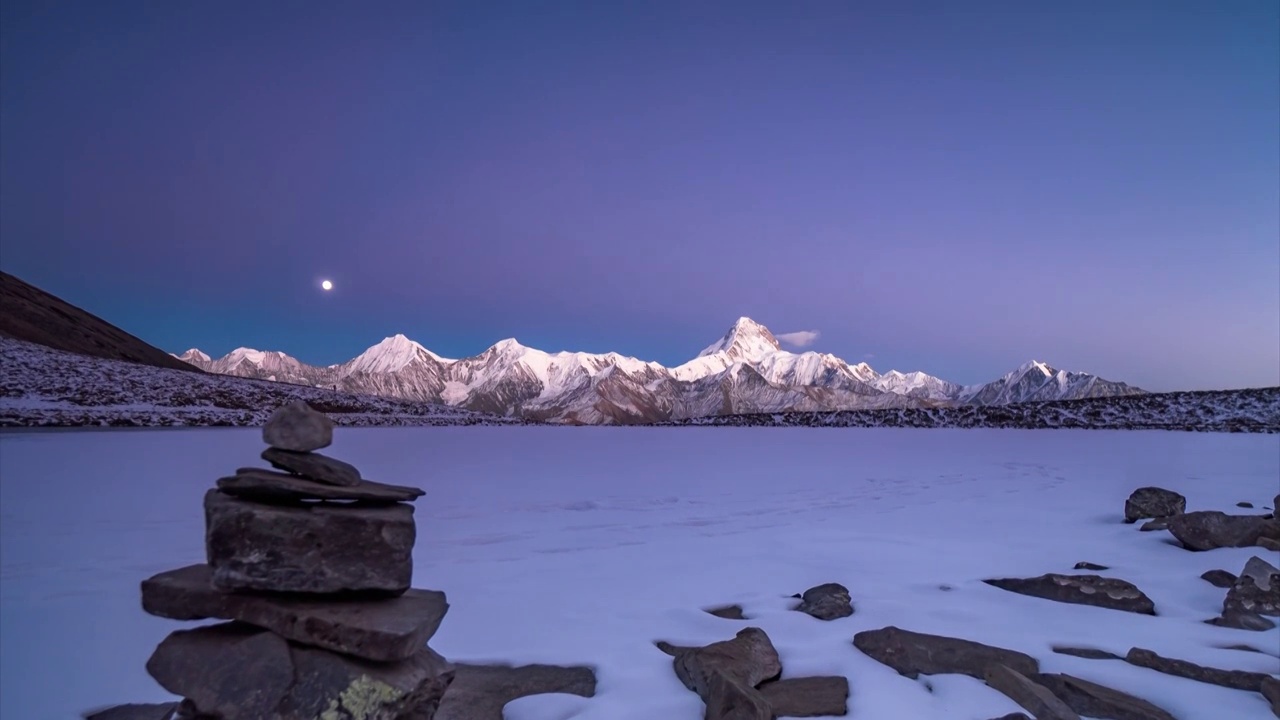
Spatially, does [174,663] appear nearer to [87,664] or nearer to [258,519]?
[258,519]

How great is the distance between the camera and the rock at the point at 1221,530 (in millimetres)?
11234

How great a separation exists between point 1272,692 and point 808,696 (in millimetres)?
4254

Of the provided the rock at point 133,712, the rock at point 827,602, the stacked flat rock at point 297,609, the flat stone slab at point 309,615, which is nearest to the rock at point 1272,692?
the rock at point 827,602

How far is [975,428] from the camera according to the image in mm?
46594

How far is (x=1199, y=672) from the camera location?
6566mm

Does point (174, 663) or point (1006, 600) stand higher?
point (174, 663)

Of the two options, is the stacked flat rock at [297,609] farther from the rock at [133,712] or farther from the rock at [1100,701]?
the rock at [1100,701]

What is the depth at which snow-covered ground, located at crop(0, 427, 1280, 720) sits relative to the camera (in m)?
6.51

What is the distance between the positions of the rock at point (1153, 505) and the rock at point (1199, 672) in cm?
824

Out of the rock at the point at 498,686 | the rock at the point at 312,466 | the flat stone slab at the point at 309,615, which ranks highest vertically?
the rock at the point at 312,466

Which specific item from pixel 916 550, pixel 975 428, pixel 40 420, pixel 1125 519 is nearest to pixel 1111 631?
pixel 916 550

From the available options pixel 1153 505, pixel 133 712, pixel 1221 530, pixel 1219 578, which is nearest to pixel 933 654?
pixel 1219 578

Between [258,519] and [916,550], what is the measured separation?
35.4 ft

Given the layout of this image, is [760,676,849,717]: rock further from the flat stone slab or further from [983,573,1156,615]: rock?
[983,573,1156,615]: rock
